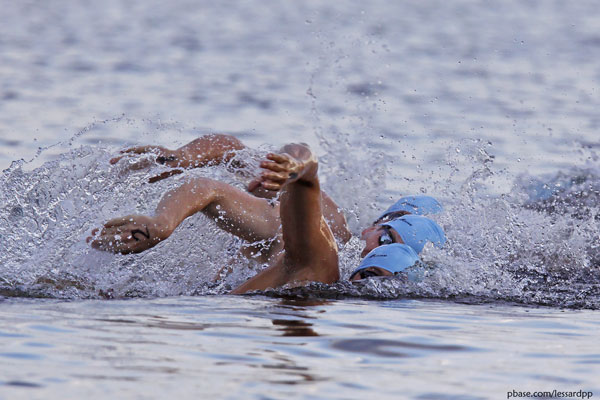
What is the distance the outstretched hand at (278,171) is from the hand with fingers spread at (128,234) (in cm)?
93

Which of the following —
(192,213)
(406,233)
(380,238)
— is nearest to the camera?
(192,213)

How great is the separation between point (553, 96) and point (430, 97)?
2.18 meters

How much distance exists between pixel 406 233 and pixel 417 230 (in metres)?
0.17

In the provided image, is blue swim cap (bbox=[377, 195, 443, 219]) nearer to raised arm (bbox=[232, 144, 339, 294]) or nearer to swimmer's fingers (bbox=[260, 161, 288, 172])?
raised arm (bbox=[232, 144, 339, 294])

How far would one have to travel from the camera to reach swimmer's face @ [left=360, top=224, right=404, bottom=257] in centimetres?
784

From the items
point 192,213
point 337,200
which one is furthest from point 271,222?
point 337,200

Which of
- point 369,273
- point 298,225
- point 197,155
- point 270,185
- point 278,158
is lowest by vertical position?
point 369,273

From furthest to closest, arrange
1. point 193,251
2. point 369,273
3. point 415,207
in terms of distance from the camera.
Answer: point 415,207 < point 193,251 < point 369,273

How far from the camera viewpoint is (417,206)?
900 cm

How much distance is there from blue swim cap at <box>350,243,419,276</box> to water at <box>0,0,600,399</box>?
0.20 meters

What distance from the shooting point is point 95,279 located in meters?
6.75

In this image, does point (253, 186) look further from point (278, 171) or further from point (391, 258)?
point (278, 171)

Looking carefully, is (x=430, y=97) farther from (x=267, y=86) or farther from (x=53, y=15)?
(x=53, y=15)

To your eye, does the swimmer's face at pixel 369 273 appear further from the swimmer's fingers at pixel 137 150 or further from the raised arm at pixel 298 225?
the swimmer's fingers at pixel 137 150
